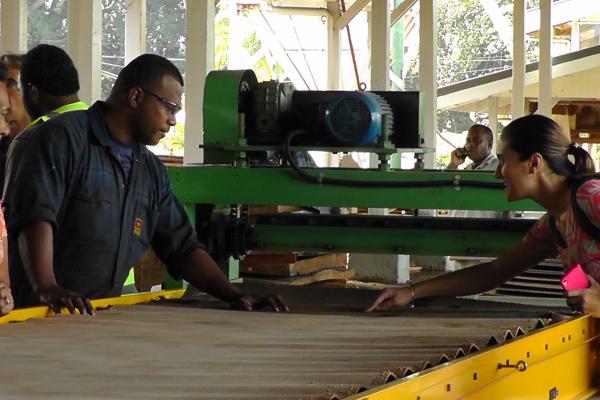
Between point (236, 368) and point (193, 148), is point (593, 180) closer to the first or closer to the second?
point (236, 368)

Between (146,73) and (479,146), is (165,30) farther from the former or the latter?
(146,73)

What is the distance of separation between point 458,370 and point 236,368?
0.41 m

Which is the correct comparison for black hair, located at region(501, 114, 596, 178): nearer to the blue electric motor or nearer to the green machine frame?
the green machine frame

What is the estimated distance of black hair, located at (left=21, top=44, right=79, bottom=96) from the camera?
3713 mm

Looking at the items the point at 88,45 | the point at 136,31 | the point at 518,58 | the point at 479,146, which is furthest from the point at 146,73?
the point at 518,58

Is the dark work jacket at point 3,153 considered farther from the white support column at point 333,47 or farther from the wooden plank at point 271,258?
the white support column at point 333,47

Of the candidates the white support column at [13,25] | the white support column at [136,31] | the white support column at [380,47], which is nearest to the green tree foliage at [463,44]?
the white support column at [380,47]

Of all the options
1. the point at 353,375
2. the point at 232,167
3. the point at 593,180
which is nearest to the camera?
the point at 353,375

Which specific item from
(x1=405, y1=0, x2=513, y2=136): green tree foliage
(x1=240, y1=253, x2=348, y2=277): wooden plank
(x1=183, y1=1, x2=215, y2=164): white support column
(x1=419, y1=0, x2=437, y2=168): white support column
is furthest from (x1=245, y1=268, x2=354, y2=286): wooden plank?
(x1=405, y1=0, x2=513, y2=136): green tree foliage

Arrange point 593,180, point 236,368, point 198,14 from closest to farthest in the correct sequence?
1. point 236,368
2. point 593,180
3. point 198,14

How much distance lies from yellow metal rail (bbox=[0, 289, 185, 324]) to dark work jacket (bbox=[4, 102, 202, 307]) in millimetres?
142

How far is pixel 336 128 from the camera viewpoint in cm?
444

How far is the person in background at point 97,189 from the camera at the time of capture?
10.4 ft

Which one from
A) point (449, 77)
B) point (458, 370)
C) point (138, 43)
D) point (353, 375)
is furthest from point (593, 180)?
point (449, 77)
